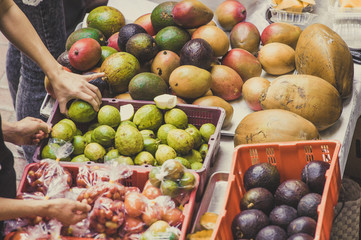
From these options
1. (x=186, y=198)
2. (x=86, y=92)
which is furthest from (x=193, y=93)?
(x=186, y=198)

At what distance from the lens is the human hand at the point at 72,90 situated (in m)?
1.85

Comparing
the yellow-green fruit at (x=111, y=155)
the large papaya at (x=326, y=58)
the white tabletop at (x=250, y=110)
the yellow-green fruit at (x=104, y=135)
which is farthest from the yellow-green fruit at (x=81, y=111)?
the large papaya at (x=326, y=58)

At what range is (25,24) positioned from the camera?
1888mm

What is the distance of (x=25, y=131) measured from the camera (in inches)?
66.7

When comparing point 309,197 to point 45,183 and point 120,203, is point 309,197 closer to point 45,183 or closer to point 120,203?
point 120,203

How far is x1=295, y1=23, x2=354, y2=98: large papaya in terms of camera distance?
196cm

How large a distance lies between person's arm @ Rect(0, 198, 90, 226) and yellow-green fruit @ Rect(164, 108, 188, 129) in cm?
57

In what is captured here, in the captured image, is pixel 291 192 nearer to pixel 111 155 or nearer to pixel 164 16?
pixel 111 155

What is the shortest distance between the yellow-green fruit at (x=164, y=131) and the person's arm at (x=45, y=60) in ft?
0.97

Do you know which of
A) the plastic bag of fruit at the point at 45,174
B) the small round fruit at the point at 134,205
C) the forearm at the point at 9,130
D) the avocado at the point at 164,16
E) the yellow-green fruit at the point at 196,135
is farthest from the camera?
the avocado at the point at 164,16

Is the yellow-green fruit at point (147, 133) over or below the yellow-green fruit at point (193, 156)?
over

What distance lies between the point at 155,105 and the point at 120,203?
57 cm

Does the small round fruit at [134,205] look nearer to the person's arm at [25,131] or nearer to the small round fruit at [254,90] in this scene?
the person's arm at [25,131]

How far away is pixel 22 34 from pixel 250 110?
108cm
